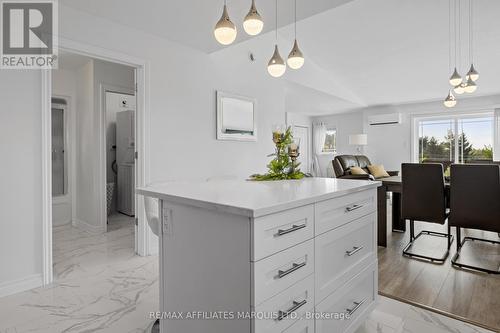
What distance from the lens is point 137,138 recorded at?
300cm

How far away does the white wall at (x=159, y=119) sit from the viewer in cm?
225

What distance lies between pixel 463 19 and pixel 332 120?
5.35 meters

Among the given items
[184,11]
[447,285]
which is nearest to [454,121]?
[447,285]

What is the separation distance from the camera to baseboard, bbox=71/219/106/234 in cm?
390

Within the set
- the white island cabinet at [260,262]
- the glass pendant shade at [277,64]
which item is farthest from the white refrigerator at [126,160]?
the white island cabinet at [260,262]

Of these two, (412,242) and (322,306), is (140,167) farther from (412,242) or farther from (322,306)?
(412,242)

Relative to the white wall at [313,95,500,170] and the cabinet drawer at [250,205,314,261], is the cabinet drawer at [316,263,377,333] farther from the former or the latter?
the white wall at [313,95,500,170]

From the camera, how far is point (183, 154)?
3.36m

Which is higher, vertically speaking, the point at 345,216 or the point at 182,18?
the point at 182,18

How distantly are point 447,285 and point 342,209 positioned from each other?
5.03 ft

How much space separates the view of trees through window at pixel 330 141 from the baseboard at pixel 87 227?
7406 mm

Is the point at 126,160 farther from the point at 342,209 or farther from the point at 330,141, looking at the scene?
the point at 330,141

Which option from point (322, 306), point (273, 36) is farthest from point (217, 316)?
point (273, 36)

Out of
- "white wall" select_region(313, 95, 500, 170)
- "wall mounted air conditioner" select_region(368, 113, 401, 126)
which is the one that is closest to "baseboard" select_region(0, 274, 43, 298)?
"white wall" select_region(313, 95, 500, 170)
